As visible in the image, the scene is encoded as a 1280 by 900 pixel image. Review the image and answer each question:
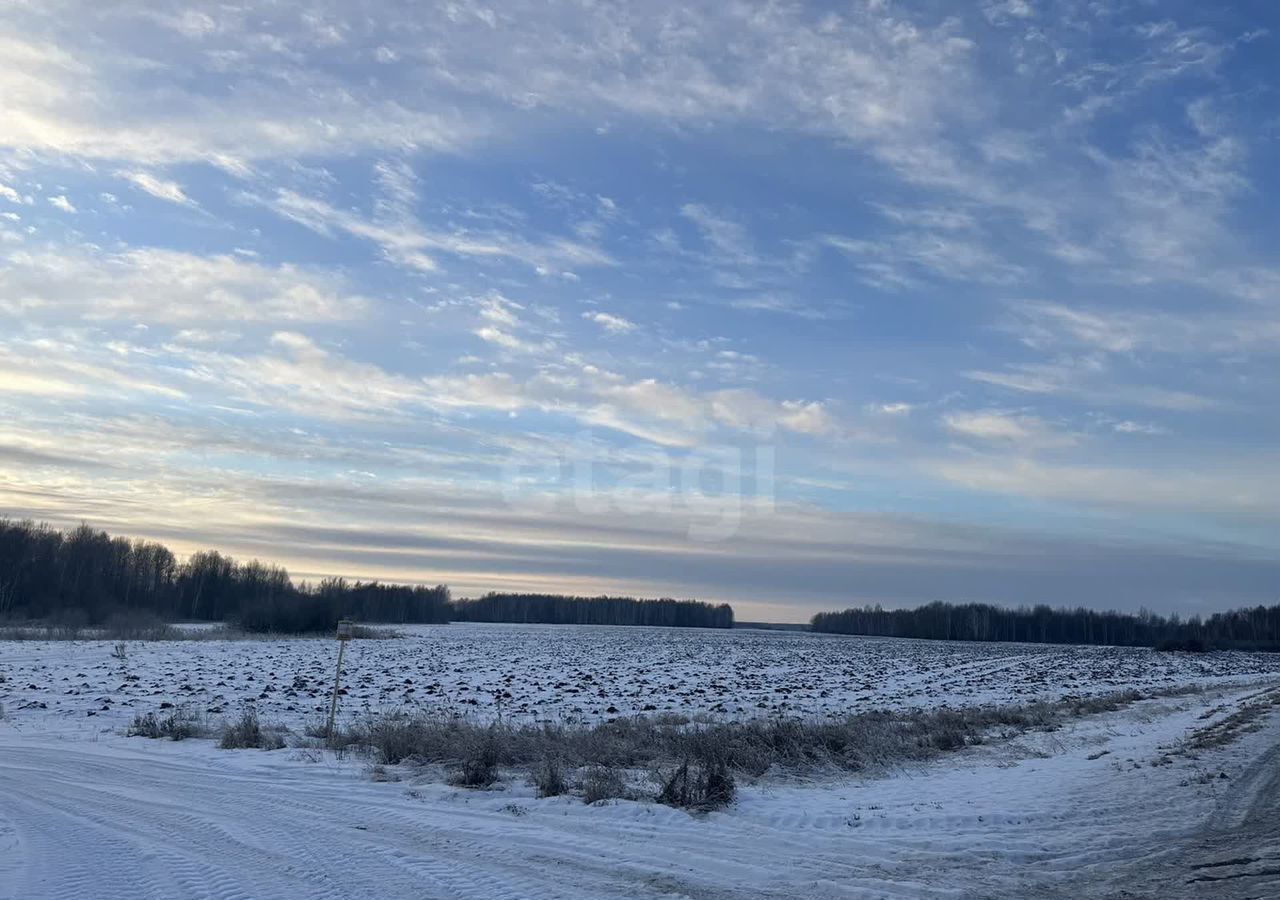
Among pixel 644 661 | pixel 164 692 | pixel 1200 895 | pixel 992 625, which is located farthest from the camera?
pixel 992 625

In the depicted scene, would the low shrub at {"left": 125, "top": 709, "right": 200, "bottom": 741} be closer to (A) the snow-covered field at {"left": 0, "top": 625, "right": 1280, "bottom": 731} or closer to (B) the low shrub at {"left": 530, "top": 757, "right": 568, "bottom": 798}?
(A) the snow-covered field at {"left": 0, "top": 625, "right": 1280, "bottom": 731}

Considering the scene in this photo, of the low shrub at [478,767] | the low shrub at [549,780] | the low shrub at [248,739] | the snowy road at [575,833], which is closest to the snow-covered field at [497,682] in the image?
the low shrub at [248,739]

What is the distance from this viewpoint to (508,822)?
10102 mm

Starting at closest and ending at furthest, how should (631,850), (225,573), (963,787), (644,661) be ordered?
(631,850)
(963,787)
(644,661)
(225,573)

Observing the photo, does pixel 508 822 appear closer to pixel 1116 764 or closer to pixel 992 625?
pixel 1116 764

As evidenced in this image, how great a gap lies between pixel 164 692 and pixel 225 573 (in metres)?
110

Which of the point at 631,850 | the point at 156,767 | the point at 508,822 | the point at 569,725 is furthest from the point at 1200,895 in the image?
the point at 156,767

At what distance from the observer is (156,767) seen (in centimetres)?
1310

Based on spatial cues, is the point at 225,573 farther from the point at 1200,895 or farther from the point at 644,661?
the point at 1200,895

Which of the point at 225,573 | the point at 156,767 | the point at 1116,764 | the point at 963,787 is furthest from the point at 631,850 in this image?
the point at 225,573

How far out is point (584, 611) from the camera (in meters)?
180

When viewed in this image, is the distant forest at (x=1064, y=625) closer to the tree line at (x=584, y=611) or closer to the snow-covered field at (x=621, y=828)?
the tree line at (x=584, y=611)

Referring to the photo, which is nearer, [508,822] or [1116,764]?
[508,822]

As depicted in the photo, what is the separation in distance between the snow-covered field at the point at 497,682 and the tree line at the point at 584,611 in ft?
419
